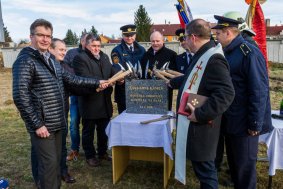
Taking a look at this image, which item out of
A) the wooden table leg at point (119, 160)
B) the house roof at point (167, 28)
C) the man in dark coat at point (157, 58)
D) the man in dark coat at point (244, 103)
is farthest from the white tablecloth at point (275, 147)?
the house roof at point (167, 28)

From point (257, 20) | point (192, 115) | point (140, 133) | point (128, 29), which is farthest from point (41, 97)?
point (257, 20)

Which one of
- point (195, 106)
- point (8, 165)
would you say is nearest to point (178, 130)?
point (195, 106)

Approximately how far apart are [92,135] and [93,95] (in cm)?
66

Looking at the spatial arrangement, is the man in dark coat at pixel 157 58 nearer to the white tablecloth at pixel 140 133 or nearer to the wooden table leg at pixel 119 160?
the white tablecloth at pixel 140 133

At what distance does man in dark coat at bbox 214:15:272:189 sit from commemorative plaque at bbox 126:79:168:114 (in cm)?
98

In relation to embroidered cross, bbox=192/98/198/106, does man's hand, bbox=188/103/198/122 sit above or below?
below

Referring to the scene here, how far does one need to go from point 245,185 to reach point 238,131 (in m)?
0.58

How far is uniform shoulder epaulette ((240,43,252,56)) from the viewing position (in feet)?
8.85

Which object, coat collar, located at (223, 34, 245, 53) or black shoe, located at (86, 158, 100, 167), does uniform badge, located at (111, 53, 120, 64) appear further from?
coat collar, located at (223, 34, 245, 53)

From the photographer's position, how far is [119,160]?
3885mm

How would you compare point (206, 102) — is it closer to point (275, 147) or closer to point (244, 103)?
point (244, 103)

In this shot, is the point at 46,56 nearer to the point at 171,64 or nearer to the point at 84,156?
the point at 171,64

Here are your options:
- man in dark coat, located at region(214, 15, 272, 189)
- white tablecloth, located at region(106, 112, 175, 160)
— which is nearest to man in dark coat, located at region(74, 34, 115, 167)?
white tablecloth, located at region(106, 112, 175, 160)

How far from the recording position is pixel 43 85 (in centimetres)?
266
